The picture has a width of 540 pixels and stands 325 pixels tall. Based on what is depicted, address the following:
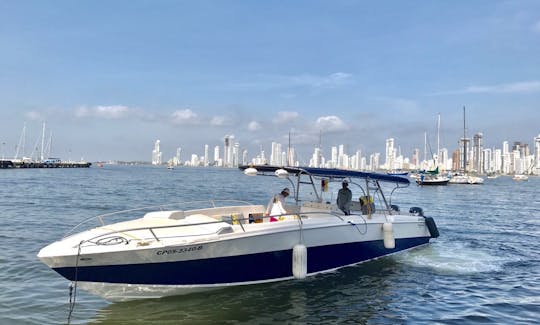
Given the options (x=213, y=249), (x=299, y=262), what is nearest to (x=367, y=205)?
(x=299, y=262)

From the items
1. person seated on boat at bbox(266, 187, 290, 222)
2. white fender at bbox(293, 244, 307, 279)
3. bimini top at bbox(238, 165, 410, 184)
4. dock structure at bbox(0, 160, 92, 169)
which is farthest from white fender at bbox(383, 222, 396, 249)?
dock structure at bbox(0, 160, 92, 169)

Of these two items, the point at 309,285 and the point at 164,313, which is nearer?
the point at 164,313

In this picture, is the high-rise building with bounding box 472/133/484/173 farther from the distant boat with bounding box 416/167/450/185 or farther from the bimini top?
the bimini top

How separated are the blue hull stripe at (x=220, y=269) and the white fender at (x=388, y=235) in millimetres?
979

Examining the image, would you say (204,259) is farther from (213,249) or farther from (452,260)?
(452,260)

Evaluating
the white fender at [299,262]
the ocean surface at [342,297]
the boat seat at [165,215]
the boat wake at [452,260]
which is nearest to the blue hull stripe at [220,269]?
the white fender at [299,262]

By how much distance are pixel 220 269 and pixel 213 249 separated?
0.49 metres

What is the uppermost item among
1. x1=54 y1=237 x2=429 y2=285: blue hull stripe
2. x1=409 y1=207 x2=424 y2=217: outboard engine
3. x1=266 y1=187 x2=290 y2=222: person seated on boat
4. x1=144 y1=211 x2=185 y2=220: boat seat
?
x1=266 y1=187 x2=290 y2=222: person seated on boat

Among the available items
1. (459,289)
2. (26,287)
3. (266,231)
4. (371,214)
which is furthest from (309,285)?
(26,287)

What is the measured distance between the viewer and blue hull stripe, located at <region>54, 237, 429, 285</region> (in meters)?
7.15

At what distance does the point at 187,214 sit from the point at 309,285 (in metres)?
3.21

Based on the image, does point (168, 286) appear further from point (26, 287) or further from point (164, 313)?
point (26, 287)

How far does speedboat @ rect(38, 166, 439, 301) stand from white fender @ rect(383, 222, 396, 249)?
3 cm

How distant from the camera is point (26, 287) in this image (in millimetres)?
8945
